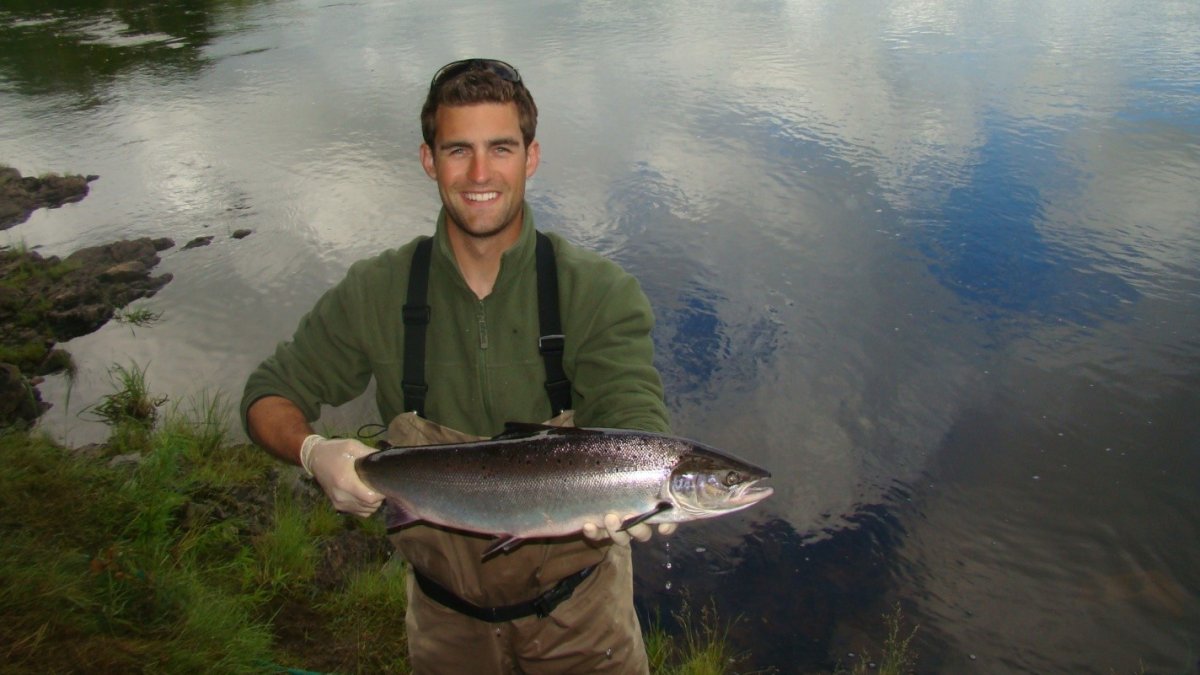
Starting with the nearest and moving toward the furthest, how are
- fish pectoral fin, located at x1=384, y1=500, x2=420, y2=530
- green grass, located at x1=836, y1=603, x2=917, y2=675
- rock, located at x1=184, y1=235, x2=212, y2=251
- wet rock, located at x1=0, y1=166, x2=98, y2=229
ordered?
1. fish pectoral fin, located at x1=384, y1=500, x2=420, y2=530
2. green grass, located at x1=836, y1=603, x2=917, y2=675
3. rock, located at x1=184, y1=235, x2=212, y2=251
4. wet rock, located at x1=0, y1=166, x2=98, y2=229

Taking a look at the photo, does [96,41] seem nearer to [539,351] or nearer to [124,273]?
[124,273]

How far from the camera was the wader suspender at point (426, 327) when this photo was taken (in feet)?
12.1

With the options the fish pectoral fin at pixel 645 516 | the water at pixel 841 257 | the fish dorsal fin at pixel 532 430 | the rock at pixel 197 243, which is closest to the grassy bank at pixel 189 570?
the fish dorsal fin at pixel 532 430

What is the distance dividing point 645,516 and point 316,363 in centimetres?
184

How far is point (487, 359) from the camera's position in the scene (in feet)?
12.3

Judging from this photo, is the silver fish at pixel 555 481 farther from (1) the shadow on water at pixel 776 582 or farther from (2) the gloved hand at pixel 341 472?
(1) the shadow on water at pixel 776 582

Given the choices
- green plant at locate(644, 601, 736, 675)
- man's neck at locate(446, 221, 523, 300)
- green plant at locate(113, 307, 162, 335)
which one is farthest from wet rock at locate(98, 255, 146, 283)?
man's neck at locate(446, 221, 523, 300)

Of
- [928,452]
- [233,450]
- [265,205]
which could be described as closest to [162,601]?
[233,450]

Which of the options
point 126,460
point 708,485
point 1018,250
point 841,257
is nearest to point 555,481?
point 708,485

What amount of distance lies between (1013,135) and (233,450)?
1751 centimetres

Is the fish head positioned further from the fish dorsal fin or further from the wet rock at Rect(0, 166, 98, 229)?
the wet rock at Rect(0, 166, 98, 229)

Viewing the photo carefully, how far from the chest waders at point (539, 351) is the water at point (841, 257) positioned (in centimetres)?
470

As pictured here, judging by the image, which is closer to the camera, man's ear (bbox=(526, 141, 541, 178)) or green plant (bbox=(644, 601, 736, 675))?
man's ear (bbox=(526, 141, 541, 178))

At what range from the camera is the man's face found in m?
3.72
